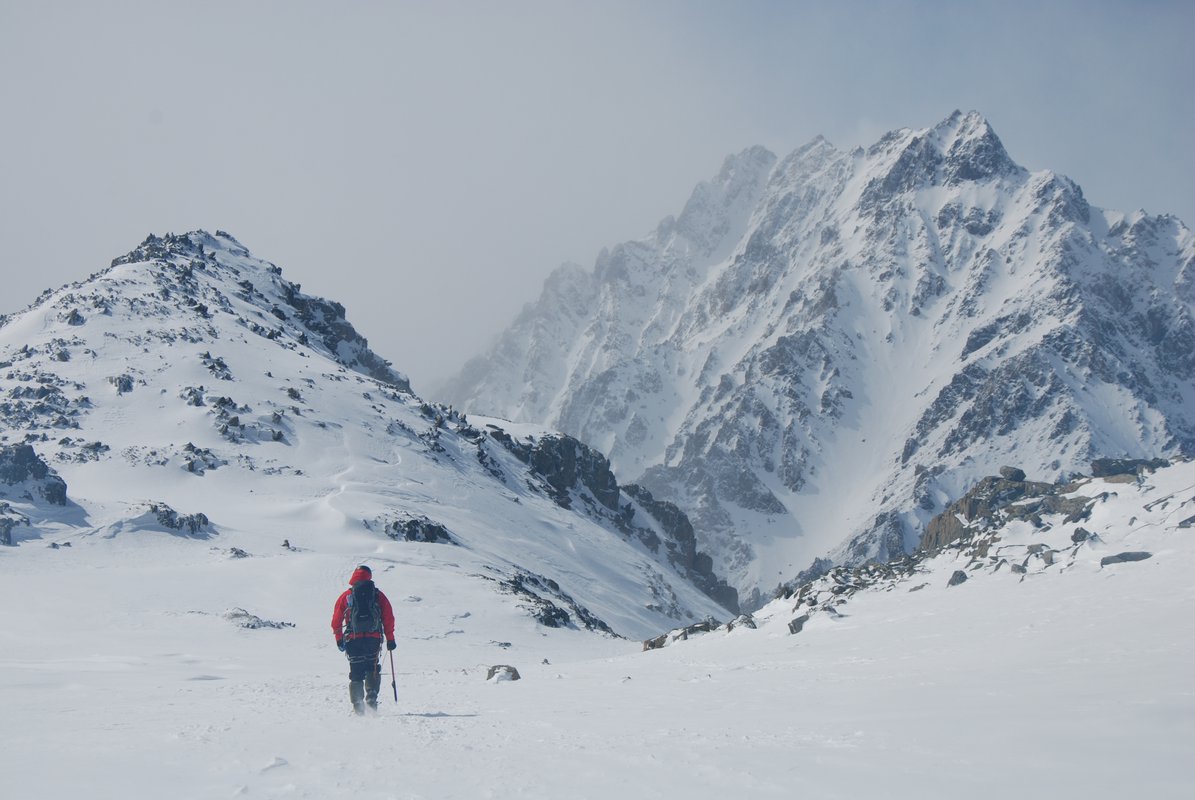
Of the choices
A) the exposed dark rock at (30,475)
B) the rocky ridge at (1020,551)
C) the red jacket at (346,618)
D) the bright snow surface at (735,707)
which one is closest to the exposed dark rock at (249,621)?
the bright snow surface at (735,707)

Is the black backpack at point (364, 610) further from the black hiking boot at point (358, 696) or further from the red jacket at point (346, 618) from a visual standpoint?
the black hiking boot at point (358, 696)

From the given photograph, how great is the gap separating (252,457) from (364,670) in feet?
207

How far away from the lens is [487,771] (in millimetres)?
8602

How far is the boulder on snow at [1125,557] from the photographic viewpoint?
17703mm

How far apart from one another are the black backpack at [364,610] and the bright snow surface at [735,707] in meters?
1.34

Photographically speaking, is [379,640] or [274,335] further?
[274,335]

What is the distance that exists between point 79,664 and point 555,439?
113318 mm

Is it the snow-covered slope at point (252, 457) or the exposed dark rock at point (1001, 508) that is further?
the snow-covered slope at point (252, 457)

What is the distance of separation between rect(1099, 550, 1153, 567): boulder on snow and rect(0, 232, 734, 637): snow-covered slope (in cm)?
2994

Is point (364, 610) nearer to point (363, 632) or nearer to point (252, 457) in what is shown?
point (363, 632)

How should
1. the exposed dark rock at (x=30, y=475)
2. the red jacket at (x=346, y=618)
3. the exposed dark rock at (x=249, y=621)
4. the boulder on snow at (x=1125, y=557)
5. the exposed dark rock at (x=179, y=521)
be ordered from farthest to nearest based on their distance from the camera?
the exposed dark rock at (x=30, y=475), the exposed dark rock at (x=179, y=521), the exposed dark rock at (x=249, y=621), the boulder on snow at (x=1125, y=557), the red jacket at (x=346, y=618)

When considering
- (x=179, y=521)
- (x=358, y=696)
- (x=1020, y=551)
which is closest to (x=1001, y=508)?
(x=1020, y=551)

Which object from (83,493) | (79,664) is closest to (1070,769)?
(79,664)

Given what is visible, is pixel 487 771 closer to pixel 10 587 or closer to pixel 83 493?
pixel 10 587
